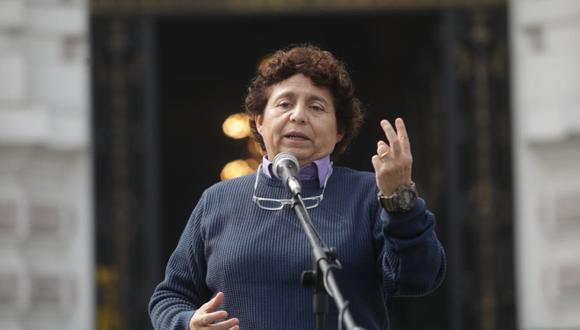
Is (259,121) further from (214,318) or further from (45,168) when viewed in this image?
(45,168)

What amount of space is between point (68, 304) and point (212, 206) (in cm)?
789

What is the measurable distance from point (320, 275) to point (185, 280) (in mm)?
729

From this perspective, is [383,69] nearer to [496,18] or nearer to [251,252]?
[496,18]

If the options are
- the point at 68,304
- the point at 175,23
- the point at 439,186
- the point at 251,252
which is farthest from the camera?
the point at 175,23

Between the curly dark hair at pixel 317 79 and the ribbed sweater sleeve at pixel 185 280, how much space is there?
351 millimetres

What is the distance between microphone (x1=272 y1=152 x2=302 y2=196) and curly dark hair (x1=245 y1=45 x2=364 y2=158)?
0.88ft

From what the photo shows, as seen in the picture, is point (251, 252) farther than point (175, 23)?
No

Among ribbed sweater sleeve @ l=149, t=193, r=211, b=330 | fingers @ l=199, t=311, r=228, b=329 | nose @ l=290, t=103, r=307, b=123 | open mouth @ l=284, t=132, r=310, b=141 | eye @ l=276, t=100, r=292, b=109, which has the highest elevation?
eye @ l=276, t=100, r=292, b=109

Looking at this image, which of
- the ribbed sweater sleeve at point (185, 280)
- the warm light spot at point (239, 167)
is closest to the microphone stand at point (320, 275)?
the ribbed sweater sleeve at point (185, 280)

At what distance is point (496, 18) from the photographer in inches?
543

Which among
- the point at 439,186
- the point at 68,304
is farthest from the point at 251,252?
the point at 439,186

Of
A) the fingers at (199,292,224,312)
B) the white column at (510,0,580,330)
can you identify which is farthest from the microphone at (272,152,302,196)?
the white column at (510,0,580,330)

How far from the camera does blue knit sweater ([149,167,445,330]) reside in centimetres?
520

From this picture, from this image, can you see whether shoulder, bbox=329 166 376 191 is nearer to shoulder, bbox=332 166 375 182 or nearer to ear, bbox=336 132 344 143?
shoulder, bbox=332 166 375 182
